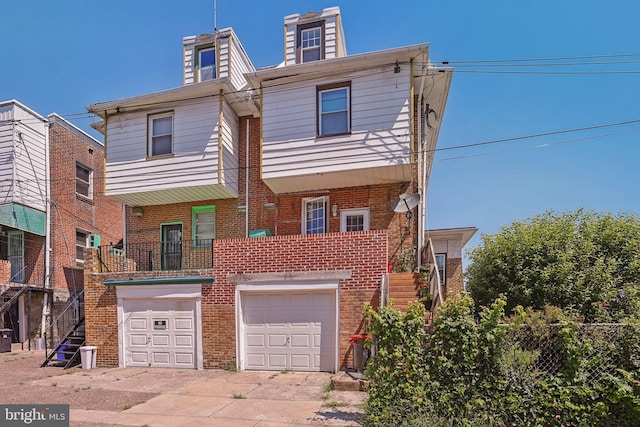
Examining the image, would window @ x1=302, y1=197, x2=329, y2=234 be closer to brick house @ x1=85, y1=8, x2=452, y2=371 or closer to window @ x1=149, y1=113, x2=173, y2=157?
brick house @ x1=85, y1=8, x2=452, y2=371

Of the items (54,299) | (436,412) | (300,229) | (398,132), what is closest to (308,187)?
(300,229)

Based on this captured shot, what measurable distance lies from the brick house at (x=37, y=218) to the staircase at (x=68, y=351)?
13.4 feet

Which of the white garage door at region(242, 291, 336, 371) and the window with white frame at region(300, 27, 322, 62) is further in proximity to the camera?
the window with white frame at region(300, 27, 322, 62)

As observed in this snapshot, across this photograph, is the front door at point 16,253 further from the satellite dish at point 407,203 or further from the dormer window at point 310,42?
the satellite dish at point 407,203

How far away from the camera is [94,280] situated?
37.1 ft

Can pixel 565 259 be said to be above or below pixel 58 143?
below

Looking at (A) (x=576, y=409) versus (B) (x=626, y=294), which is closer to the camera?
(A) (x=576, y=409)

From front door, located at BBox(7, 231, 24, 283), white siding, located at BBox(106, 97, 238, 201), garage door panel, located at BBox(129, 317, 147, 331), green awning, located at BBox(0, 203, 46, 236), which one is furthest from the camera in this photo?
front door, located at BBox(7, 231, 24, 283)

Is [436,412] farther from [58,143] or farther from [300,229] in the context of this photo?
[58,143]

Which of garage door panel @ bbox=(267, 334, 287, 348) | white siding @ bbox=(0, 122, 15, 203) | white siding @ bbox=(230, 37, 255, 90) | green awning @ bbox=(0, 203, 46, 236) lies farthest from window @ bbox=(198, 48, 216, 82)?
garage door panel @ bbox=(267, 334, 287, 348)

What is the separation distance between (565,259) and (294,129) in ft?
26.0

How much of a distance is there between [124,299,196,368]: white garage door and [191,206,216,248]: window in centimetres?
287

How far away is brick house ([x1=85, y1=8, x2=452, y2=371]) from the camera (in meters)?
9.75

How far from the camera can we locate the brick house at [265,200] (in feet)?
32.0
